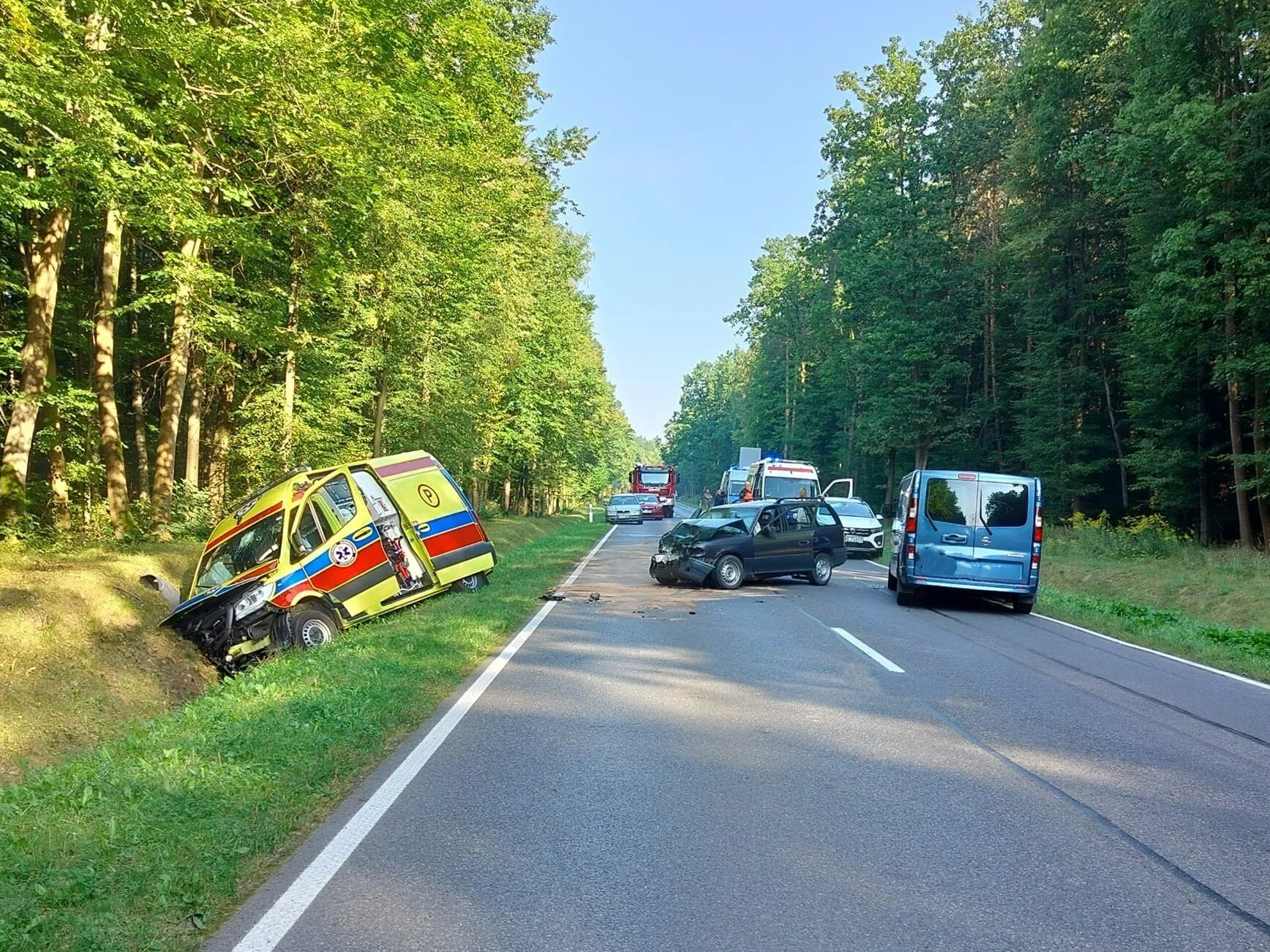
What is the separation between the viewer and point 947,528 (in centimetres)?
1430

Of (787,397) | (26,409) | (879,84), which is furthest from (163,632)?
(787,397)

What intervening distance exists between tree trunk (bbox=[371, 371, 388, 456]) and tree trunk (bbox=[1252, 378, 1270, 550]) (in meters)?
21.2

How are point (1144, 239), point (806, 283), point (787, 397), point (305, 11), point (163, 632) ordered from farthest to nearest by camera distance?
point (787, 397), point (806, 283), point (1144, 239), point (305, 11), point (163, 632)

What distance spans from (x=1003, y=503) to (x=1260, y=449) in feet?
42.6

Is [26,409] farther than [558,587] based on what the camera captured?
No

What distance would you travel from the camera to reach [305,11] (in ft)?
43.8

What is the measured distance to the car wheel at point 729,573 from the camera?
16.7 meters

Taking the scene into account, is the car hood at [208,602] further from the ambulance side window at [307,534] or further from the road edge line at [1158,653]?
the road edge line at [1158,653]

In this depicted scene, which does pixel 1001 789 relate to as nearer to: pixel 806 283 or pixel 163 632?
pixel 163 632

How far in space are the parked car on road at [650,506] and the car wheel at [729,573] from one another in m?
35.2

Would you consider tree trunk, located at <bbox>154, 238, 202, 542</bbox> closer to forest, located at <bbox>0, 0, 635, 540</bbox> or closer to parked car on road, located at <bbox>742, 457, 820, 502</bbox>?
forest, located at <bbox>0, 0, 635, 540</bbox>

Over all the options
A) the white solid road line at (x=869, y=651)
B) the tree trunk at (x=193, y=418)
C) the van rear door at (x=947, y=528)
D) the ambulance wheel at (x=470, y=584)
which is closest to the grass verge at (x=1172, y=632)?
the van rear door at (x=947, y=528)

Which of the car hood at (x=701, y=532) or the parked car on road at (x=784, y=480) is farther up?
the parked car on road at (x=784, y=480)

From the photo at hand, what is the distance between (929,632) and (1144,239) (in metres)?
20.2
